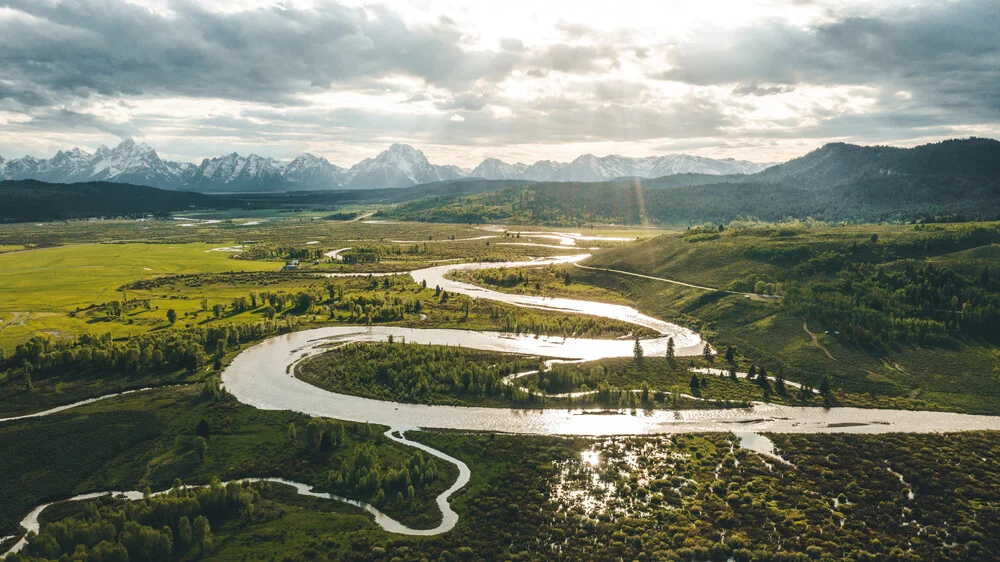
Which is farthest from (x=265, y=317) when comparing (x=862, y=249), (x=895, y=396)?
(x=862, y=249)

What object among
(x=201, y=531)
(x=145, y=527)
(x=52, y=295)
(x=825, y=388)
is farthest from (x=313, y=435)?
(x=52, y=295)

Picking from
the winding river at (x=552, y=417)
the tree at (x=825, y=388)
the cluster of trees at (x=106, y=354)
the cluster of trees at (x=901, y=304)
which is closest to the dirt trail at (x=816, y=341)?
the cluster of trees at (x=901, y=304)

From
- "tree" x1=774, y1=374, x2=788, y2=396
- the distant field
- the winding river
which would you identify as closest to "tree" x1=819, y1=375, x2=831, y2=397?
the winding river

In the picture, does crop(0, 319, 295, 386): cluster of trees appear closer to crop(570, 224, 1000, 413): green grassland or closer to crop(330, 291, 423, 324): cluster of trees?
crop(330, 291, 423, 324): cluster of trees

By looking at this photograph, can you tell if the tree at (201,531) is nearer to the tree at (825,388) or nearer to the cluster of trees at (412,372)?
the cluster of trees at (412,372)

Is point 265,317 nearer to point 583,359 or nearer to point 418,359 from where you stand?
point 418,359

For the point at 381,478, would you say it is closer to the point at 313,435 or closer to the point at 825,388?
the point at 313,435

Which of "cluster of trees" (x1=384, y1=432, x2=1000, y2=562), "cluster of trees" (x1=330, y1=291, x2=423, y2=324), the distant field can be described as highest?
the distant field

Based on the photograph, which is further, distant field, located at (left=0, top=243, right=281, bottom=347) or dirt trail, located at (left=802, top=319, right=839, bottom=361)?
distant field, located at (left=0, top=243, right=281, bottom=347)
